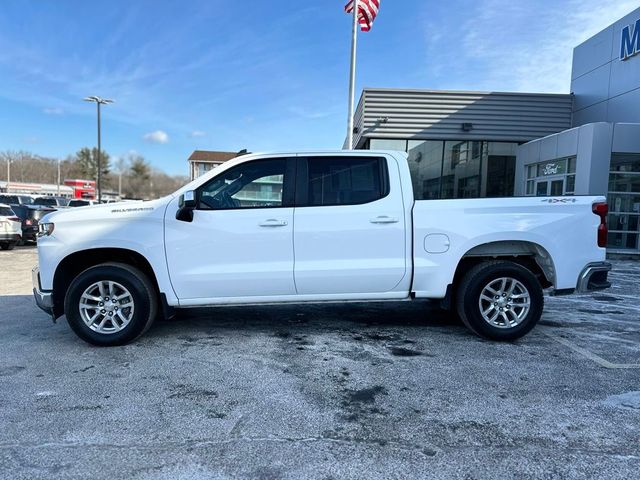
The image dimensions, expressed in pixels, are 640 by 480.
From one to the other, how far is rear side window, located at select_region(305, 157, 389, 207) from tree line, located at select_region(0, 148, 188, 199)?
100560 millimetres

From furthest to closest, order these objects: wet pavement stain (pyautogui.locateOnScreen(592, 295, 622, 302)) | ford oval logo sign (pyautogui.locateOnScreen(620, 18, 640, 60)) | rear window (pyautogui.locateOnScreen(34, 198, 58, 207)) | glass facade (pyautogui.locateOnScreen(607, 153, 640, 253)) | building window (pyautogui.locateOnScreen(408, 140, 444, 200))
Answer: rear window (pyautogui.locateOnScreen(34, 198, 58, 207)), building window (pyautogui.locateOnScreen(408, 140, 444, 200)), ford oval logo sign (pyautogui.locateOnScreen(620, 18, 640, 60)), glass facade (pyautogui.locateOnScreen(607, 153, 640, 253)), wet pavement stain (pyautogui.locateOnScreen(592, 295, 622, 302))

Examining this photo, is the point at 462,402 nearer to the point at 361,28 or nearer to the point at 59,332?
the point at 59,332

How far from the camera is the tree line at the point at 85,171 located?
101m

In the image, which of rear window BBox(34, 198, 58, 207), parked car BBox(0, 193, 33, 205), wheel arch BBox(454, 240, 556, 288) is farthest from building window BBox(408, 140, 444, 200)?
rear window BBox(34, 198, 58, 207)

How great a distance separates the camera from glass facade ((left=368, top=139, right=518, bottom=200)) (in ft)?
58.1

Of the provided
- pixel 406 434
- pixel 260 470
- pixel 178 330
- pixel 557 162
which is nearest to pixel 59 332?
pixel 178 330

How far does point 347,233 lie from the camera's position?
4.60 metres

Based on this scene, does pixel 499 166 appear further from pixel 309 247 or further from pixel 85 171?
pixel 85 171

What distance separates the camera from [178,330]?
5238 mm

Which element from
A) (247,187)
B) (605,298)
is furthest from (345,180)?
(605,298)

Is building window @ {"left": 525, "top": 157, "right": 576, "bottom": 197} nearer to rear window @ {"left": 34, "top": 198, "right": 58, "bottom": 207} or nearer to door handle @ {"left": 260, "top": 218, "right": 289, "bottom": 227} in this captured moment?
door handle @ {"left": 260, "top": 218, "right": 289, "bottom": 227}

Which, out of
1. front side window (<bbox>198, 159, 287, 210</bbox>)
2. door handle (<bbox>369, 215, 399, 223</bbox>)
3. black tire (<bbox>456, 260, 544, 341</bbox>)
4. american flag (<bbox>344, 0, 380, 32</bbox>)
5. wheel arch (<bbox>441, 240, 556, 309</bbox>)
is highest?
american flag (<bbox>344, 0, 380, 32</bbox>)

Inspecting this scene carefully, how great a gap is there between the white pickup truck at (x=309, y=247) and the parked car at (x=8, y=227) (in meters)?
11.1

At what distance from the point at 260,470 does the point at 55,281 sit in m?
3.21
